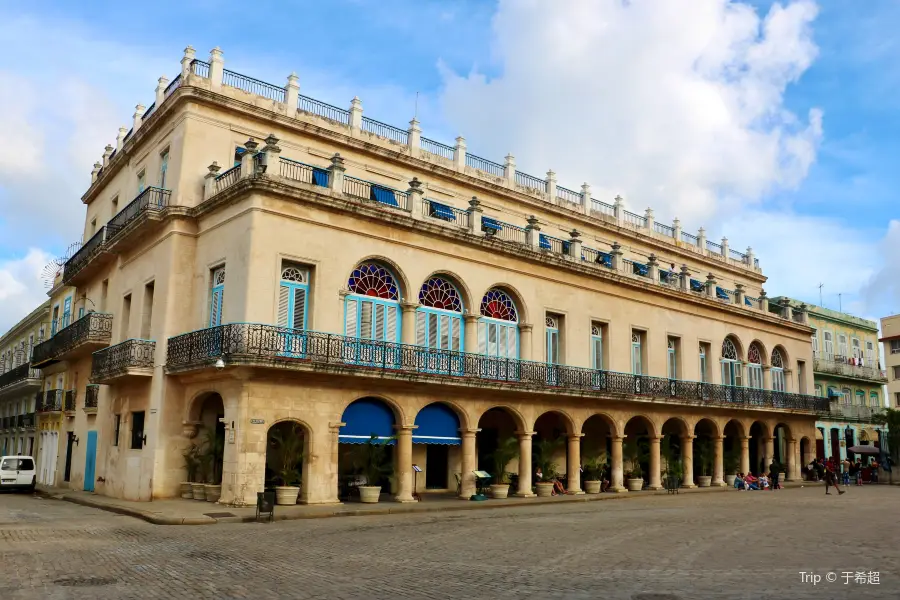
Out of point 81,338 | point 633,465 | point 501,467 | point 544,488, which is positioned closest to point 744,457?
point 633,465

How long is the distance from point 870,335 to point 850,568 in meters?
49.1

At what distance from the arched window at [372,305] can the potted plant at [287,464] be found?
11.3 ft

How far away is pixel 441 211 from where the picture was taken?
26.5m

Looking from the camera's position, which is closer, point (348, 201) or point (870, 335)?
point (348, 201)

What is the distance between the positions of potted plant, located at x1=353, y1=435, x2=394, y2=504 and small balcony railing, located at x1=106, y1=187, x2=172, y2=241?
31.5 feet

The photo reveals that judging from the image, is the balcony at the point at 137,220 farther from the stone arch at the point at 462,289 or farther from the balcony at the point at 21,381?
the balcony at the point at 21,381

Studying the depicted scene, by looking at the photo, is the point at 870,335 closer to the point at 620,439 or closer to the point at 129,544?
the point at 620,439

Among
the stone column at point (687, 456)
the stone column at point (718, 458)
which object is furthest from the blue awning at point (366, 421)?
the stone column at point (718, 458)

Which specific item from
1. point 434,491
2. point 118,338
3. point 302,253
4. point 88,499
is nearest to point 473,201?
point 302,253

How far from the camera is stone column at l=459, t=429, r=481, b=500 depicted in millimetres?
23859

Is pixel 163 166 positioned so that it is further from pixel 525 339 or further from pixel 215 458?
pixel 525 339

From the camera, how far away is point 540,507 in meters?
22.7

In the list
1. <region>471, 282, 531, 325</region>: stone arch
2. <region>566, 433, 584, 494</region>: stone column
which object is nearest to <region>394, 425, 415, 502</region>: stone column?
<region>471, 282, 531, 325</region>: stone arch

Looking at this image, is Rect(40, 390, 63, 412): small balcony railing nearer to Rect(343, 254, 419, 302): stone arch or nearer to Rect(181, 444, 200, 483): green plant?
Rect(181, 444, 200, 483): green plant
